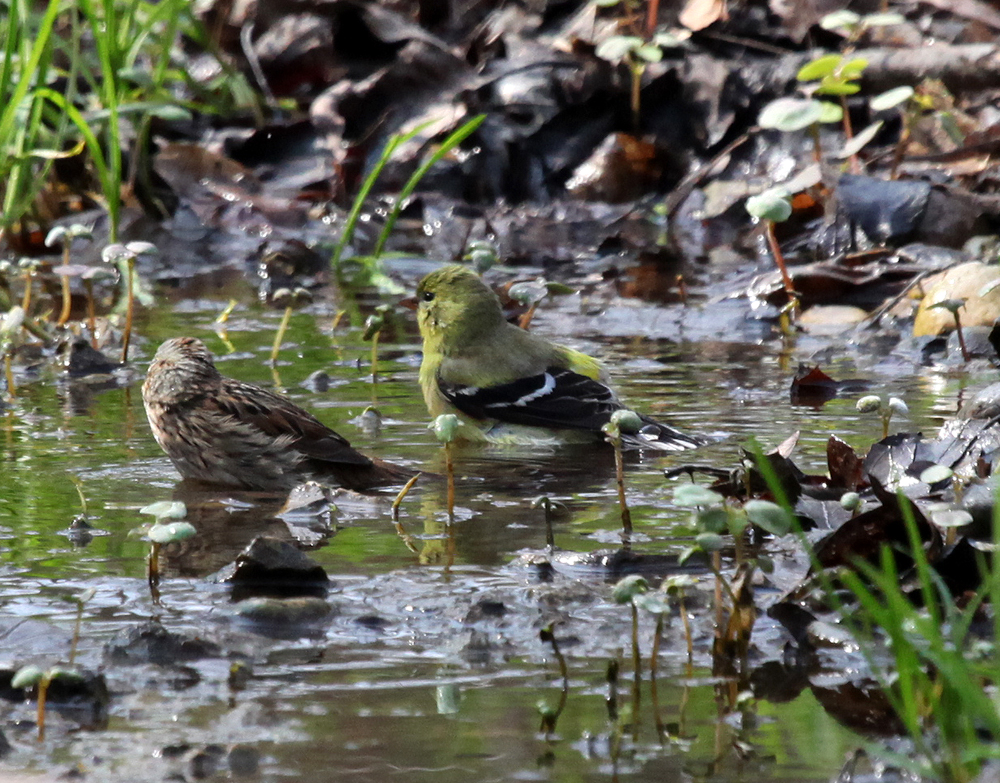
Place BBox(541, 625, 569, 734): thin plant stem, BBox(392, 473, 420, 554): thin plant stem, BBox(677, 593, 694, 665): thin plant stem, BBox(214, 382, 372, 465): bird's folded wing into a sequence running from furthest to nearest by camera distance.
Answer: BBox(214, 382, 372, 465): bird's folded wing
BBox(392, 473, 420, 554): thin plant stem
BBox(677, 593, 694, 665): thin plant stem
BBox(541, 625, 569, 734): thin plant stem

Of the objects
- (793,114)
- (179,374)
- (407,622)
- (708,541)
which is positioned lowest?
(407,622)

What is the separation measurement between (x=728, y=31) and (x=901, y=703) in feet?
29.5

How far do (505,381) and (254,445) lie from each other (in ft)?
4.77

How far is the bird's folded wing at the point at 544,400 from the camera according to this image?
20.4 feet

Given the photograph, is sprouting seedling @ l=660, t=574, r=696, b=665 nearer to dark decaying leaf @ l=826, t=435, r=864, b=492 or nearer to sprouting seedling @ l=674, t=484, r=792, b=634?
sprouting seedling @ l=674, t=484, r=792, b=634

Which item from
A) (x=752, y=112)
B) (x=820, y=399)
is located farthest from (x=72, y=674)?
(x=752, y=112)

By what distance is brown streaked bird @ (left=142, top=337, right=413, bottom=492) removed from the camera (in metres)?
5.33

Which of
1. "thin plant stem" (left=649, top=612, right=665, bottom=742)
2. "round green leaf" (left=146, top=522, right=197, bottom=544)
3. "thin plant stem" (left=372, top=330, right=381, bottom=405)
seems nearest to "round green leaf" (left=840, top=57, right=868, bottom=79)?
"thin plant stem" (left=372, top=330, right=381, bottom=405)

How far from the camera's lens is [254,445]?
18.1ft

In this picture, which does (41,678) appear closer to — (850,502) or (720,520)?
(720,520)

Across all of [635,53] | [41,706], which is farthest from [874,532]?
[635,53]

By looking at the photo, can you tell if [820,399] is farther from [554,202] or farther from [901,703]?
[554,202]

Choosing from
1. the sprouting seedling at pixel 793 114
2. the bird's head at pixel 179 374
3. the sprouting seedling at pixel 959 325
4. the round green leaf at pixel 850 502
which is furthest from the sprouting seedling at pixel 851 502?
the sprouting seedling at pixel 793 114

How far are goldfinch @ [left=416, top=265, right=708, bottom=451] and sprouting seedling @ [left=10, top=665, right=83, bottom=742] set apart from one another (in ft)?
10.8
